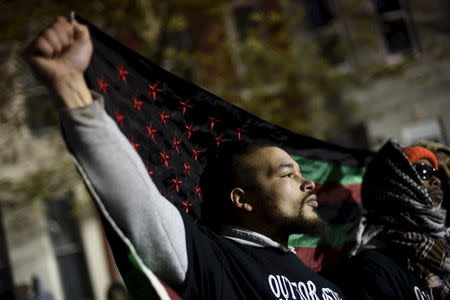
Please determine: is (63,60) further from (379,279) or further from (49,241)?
(49,241)

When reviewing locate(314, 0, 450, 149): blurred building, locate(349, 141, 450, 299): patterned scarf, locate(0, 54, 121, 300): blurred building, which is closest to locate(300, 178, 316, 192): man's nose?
locate(349, 141, 450, 299): patterned scarf

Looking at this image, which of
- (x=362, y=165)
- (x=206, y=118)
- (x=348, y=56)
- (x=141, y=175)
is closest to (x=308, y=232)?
(x=206, y=118)

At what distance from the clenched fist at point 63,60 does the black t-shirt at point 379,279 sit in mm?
1641

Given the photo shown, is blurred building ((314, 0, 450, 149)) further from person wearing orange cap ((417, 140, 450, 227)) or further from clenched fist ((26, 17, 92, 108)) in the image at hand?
clenched fist ((26, 17, 92, 108))

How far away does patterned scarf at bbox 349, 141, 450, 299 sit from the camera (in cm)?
302

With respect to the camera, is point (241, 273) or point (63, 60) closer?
point (63, 60)

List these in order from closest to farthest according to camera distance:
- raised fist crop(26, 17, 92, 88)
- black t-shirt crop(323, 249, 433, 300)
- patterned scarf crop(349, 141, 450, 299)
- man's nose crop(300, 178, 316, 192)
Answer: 1. raised fist crop(26, 17, 92, 88)
2. man's nose crop(300, 178, 316, 192)
3. black t-shirt crop(323, 249, 433, 300)
4. patterned scarf crop(349, 141, 450, 299)

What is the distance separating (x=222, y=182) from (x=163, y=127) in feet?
1.16

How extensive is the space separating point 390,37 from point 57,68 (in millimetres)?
12001

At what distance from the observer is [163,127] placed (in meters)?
2.39

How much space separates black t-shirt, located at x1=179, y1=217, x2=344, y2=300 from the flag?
0.43 feet

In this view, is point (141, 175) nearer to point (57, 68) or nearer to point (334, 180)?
point (57, 68)

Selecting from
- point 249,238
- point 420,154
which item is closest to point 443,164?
point 420,154

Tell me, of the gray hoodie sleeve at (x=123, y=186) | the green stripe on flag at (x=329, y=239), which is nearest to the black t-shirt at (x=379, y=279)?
the green stripe on flag at (x=329, y=239)
